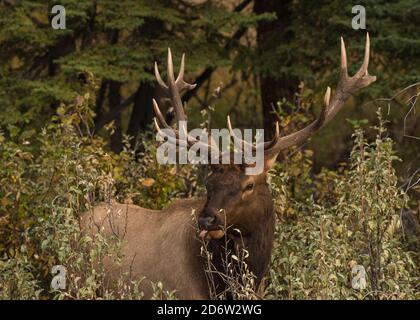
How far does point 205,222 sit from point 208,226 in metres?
0.04

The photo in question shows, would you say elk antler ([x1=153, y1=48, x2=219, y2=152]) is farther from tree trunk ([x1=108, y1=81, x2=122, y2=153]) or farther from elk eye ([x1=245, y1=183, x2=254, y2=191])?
tree trunk ([x1=108, y1=81, x2=122, y2=153])

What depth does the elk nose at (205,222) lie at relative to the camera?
322 inches

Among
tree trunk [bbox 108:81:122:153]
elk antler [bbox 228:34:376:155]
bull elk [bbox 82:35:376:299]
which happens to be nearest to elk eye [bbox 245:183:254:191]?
bull elk [bbox 82:35:376:299]

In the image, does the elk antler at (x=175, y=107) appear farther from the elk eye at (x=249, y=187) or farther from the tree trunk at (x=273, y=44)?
the tree trunk at (x=273, y=44)

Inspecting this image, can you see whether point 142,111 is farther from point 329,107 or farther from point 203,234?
point 203,234

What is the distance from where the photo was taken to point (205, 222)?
8.18 metres

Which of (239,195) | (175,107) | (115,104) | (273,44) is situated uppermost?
(273,44)

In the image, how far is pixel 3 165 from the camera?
10.1 metres

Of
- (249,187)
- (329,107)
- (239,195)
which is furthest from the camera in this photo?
(329,107)

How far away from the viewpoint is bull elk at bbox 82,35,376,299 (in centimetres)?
845

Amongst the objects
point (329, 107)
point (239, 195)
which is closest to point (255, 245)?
point (239, 195)

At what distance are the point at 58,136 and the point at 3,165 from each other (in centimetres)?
61
